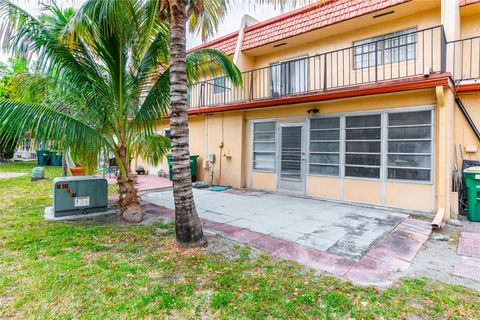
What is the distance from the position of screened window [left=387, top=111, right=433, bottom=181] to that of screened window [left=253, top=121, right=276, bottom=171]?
3.71 metres

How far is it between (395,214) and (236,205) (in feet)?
13.4

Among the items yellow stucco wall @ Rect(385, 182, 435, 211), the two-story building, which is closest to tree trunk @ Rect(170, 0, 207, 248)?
the two-story building

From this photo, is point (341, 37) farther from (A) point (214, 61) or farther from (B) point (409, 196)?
(B) point (409, 196)

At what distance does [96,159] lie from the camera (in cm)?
605

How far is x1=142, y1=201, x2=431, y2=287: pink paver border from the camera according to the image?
135 inches

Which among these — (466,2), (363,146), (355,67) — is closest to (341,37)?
(355,67)

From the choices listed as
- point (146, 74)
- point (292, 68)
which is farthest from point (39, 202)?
point (292, 68)

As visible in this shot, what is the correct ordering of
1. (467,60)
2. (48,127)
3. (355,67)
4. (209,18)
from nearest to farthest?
(48,127) → (209,18) → (467,60) → (355,67)

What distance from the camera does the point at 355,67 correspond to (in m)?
8.05

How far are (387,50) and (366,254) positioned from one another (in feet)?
20.9

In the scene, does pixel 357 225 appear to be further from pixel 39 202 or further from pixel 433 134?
pixel 39 202

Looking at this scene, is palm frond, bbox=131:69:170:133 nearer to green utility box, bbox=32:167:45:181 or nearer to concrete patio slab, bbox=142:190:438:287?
concrete patio slab, bbox=142:190:438:287

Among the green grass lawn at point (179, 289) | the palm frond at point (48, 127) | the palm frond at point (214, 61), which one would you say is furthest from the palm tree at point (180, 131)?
the palm frond at point (48, 127)

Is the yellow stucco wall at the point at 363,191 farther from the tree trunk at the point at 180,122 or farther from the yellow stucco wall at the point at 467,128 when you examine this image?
the tree trunk at the point at 180,122
